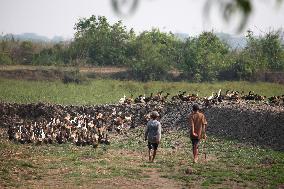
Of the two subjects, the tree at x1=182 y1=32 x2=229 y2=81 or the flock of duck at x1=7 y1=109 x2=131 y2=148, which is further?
the tree at x1=182 y1=32 x2=229 y2=81

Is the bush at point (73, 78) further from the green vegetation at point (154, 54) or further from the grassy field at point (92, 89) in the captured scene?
the green vegetation at point (154, 54)

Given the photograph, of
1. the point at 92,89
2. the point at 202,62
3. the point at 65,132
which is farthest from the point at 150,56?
the point at 65,132

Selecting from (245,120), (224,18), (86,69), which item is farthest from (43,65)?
(224,18)

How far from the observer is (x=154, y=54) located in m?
47.8

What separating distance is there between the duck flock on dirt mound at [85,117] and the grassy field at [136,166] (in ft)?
2.95

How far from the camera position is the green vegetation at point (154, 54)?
46625 mm

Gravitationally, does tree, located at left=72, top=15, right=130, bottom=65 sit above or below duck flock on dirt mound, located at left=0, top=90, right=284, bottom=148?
above

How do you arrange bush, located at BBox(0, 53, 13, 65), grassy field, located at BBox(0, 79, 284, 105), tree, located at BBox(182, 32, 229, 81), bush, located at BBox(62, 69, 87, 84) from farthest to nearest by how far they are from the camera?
bush, located at BBox(0, 53, 13, 65) → tree, located at BBox(182, 32, 229, 81) → bush, located at BBox(62, 69, 87, 84) → grassy field, located at BBox(0, 79, 284, 105)

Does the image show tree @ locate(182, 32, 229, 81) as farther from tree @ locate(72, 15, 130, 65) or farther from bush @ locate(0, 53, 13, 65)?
bush @ locate(0, 53, 13, 65)

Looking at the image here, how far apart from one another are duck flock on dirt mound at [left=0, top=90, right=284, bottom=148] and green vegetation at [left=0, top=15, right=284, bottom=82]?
60.7 feet

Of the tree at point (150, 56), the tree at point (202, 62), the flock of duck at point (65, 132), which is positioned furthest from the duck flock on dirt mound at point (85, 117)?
the tree at point (202, 62)

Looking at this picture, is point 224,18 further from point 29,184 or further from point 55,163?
point 55,163

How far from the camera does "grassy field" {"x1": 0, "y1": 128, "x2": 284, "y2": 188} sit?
40.8 ft

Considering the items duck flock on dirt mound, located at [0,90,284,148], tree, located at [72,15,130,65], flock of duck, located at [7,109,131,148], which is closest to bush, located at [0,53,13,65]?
tree, located at [72,15,130,65]
